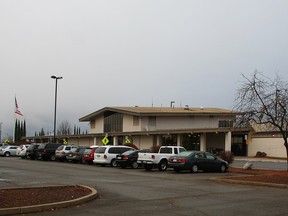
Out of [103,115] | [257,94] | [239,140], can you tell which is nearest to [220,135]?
[239,140]

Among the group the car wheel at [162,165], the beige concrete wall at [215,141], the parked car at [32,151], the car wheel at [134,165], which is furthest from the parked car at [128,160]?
the beige concrete wall at [215,141]

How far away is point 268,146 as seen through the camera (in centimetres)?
5562

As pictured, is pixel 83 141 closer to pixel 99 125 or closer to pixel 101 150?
pixel 99 125

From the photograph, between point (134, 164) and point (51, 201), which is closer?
point (51, 201)

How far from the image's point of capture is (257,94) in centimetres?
2353

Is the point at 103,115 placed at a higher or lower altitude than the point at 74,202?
higher

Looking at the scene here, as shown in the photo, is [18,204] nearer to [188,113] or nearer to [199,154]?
[199,154]

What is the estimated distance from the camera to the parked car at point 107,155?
33.6 metres

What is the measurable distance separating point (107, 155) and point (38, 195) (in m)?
20.8

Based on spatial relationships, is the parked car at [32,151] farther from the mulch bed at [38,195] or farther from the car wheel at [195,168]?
the mulch bed at [38,195]

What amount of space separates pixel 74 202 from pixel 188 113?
5214cm

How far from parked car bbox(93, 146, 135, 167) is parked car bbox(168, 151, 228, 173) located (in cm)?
754

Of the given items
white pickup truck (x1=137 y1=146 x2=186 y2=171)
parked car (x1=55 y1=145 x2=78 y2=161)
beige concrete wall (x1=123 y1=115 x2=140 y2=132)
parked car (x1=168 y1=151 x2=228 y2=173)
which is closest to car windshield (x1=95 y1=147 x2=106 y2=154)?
white pickup truck (x1=137 y1=146 x2=186 y2=171)

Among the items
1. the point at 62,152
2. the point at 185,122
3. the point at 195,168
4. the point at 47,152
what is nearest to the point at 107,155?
the point at 195,168
